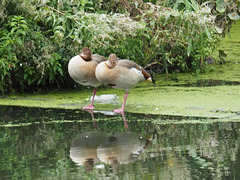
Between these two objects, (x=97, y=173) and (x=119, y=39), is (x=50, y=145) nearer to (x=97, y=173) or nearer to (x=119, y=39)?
(x=97, y=173)

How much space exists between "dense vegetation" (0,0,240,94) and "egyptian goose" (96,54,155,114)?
67cm

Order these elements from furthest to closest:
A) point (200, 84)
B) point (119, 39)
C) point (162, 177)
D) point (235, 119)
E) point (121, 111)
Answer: point (200, 84) < point (119, 39) < point (121, 111) < point (235, 119) < point (162, 177)

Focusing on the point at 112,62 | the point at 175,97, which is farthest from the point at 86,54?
the point at 175,97

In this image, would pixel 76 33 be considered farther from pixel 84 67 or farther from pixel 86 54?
pixel 84 67

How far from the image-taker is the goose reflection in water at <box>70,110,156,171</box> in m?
4.85

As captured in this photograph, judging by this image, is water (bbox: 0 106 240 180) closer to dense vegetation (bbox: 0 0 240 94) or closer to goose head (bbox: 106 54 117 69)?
goose head (bbox: 106 54 117 69)

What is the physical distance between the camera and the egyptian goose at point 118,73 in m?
7.03

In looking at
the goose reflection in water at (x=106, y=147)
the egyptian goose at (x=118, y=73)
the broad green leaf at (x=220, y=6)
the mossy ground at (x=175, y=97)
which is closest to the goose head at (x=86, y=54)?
the egyptian goose at (x=118, y=73)

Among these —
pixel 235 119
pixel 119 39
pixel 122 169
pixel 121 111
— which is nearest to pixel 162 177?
pixel 122 169

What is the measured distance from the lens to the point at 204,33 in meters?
8.99

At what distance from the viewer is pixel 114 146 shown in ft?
17.7

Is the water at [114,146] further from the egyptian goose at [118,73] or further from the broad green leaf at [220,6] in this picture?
the broad green leaf at [220,6]

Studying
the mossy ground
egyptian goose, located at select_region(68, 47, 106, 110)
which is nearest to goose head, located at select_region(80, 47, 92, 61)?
egyptian goose, located at select_region(68, 47, 106, 110)

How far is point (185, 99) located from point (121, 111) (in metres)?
1.05
